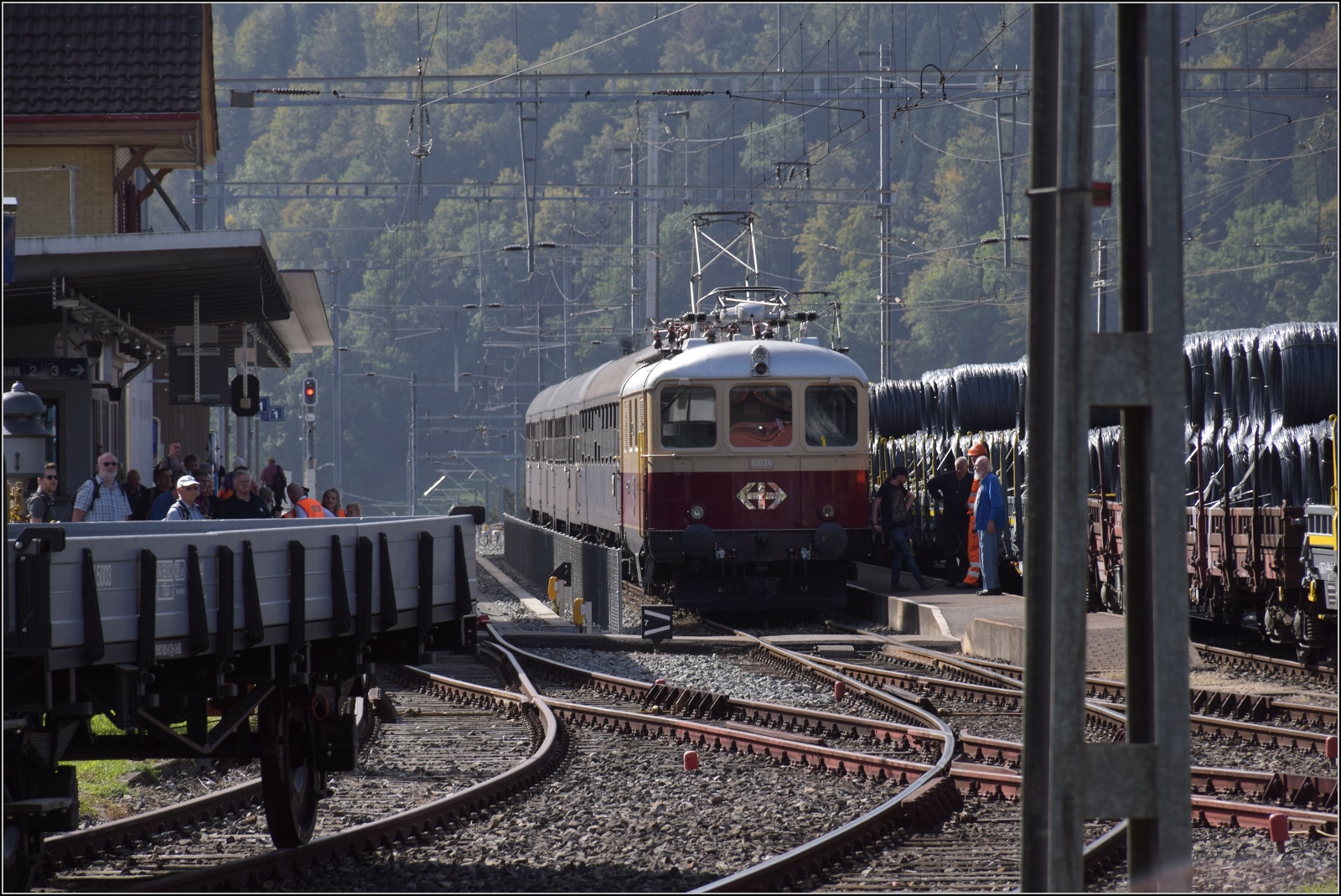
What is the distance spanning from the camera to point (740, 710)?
12289mm

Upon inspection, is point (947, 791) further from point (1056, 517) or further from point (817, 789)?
point (1056, 517)

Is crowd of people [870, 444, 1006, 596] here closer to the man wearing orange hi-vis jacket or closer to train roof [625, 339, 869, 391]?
the man wearing orange hi-vis jacket

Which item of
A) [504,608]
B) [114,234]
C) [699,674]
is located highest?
[114,234]

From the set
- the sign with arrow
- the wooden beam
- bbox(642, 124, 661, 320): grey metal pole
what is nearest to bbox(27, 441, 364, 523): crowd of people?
the sign with arrow

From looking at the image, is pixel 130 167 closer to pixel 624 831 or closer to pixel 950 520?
pixel 950 520

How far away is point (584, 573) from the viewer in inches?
786

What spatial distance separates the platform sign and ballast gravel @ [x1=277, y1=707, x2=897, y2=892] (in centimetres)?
577

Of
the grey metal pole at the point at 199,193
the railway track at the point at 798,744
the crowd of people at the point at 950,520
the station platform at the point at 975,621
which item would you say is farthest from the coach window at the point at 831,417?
the grey metal pole at the point at 199,193

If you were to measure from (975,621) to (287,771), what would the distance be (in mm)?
9705

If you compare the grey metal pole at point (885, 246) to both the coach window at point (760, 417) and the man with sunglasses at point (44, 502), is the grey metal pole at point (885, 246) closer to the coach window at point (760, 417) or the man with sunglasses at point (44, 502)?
the coach window at point (760, 417)

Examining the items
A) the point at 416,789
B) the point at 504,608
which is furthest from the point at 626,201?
the point at 416,789

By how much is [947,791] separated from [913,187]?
234 ft

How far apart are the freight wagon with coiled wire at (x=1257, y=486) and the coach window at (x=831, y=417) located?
2.89 metres

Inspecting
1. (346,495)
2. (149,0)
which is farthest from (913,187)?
(149,0)
